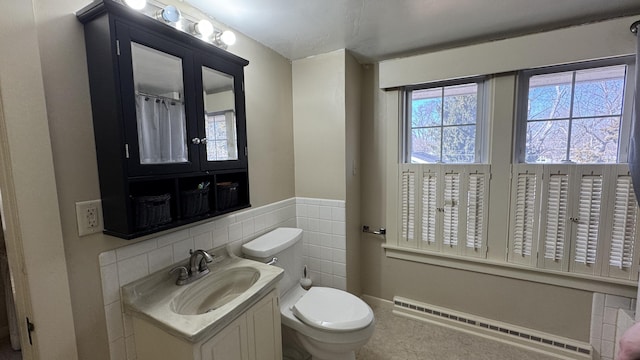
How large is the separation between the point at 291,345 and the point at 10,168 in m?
1.68

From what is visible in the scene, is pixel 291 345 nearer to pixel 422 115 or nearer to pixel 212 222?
pixel 212 222

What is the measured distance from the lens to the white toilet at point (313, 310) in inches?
54.4

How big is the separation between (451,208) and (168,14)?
6.84 ft

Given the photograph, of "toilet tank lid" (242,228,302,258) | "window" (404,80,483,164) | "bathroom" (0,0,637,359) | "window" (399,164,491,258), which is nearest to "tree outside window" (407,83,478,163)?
"window" (404,80,483,164)

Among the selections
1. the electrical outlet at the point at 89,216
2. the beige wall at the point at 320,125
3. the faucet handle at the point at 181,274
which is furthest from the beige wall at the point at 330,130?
the electrical outlet at the point at 89,216

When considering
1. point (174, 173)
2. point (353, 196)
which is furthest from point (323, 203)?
point (174, 173)

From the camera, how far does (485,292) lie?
193 centimetres

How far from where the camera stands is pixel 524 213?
69.9 inches

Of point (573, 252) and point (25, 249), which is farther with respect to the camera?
point (573, 252)

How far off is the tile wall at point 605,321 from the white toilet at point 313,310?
1.47 metres

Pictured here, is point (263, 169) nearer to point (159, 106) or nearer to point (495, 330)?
point (159, 106)

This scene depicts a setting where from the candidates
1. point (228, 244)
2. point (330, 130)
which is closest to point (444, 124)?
point (330, 130)

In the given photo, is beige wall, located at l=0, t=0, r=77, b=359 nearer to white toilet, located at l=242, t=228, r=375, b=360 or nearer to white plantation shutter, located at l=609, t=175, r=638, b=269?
white toilet, located at l=242, t=228, r=375, b=360

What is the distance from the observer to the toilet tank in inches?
61.0
